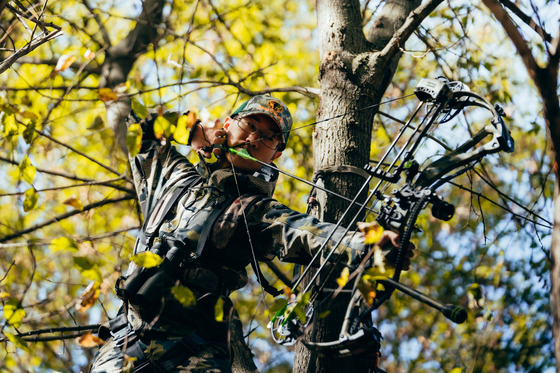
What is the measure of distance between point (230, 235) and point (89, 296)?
71 cm

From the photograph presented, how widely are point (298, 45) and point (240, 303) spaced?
480 centimetres

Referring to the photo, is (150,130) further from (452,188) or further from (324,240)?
(452,188)

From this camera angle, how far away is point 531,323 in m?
6.90

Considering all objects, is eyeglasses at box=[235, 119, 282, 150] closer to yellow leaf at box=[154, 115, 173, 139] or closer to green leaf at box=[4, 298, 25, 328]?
yellow leaf at box=[154, 115, 173, 139]

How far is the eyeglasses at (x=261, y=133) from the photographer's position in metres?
3.32

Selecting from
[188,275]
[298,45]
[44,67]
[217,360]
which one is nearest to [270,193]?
[188,275]

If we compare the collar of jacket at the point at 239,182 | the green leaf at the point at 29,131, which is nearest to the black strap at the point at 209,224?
the collar of jacket at the point at 239,182

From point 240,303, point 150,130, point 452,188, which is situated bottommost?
point 150,130

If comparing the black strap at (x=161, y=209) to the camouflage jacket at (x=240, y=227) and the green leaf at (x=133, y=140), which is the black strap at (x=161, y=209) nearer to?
the camouflage jacket at (x=240, y=227)

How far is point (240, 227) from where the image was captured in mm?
2809

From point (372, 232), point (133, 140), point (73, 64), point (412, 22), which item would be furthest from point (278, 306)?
point (73, 64)

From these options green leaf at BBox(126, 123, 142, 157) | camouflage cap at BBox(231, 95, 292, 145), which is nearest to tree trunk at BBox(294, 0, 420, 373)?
camouflage cap at BBox(231, 95, 292, 145)

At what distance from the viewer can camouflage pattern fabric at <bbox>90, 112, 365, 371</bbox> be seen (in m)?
2.59

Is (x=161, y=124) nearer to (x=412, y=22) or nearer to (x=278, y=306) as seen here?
(x=278, y=306)
